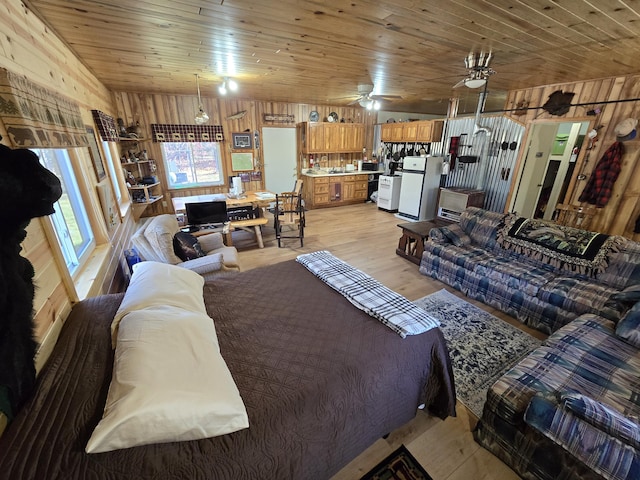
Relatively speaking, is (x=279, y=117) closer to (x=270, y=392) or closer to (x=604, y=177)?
(x=604, y=177)

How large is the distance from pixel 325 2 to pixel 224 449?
2.33m

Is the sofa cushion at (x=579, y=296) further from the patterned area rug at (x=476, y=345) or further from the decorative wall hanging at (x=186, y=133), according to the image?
the decorative wall hanging at (x=186, y=133)

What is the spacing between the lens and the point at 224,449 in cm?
92

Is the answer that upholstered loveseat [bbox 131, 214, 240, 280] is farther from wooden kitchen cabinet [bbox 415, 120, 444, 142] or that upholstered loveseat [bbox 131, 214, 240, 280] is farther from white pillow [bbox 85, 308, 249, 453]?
wooden kitchen cabinet [bbox 415, 120, 444, 142]

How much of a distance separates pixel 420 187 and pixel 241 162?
4.07 metres

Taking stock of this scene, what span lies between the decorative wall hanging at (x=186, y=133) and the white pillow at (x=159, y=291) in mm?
4617

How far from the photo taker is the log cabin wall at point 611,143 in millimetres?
3447

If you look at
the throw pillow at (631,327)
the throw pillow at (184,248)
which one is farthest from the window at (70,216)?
the throw pillow at (631,327)

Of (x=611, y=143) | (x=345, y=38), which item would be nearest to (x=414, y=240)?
(x=345, y=38)

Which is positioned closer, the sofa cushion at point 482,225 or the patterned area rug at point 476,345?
the patterned area rug at point 476,345

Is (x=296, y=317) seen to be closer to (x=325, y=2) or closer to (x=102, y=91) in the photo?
(x=325, y=2)

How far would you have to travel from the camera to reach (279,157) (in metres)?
6.61

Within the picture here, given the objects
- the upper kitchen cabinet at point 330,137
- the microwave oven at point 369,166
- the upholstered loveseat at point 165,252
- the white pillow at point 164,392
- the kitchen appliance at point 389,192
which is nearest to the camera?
the white pillow at point 164,392

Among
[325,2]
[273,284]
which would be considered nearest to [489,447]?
[273,284]
